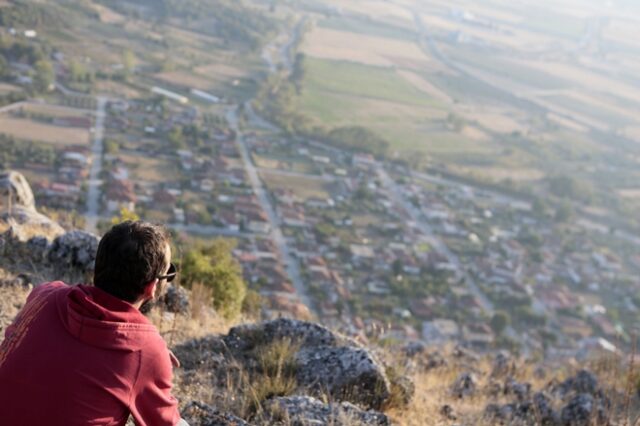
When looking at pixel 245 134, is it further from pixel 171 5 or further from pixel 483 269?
pixel 171 5

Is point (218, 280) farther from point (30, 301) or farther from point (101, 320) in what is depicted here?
point (101, 320)

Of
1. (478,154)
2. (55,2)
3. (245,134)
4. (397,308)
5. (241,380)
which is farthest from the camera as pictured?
(55,2)

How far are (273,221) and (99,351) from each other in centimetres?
2211

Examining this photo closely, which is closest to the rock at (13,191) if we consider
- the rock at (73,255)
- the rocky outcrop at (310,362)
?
the rock at (73,255)

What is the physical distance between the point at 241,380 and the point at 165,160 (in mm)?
23734

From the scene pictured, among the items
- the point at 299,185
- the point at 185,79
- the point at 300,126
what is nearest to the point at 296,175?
the point at 299,185

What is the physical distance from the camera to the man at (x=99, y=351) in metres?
2.04

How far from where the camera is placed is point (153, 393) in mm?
2160

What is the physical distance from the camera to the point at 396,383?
14.7ft

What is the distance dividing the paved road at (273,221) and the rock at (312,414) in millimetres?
14377

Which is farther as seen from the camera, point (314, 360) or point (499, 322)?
point (499, 322)

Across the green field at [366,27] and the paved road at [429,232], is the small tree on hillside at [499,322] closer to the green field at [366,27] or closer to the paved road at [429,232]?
the paved road at [429,232]

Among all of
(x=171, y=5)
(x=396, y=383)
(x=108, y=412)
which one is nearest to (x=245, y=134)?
(x=171, y=5)

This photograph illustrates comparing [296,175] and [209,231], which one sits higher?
[296,175]
